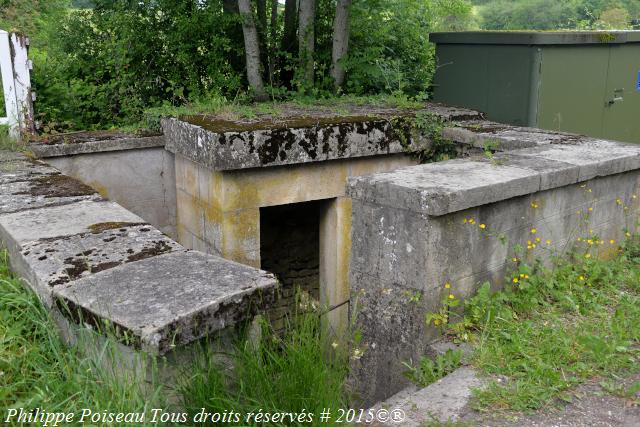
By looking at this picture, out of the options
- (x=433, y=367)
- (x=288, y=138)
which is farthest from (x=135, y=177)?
(x=433, y=367)

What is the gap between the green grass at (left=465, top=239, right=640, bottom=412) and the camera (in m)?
2.85

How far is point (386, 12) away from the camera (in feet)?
26.5

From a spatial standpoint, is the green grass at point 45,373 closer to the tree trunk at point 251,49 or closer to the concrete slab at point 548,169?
the concrete slab at point 548,169

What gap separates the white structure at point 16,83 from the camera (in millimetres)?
5133

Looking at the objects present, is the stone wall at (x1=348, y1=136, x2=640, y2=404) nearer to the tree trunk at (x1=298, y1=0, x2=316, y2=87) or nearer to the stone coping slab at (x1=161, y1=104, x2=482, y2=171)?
the stone coping slab at (x1=161, y1=104, x2=482, y2=171)

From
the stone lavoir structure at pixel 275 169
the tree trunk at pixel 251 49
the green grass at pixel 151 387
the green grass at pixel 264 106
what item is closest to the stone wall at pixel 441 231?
the green grass at pixel 151 387

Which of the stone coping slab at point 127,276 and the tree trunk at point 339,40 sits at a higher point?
the tree trunk at point 339,40

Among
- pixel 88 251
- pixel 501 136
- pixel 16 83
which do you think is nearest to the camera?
pixel 88 251

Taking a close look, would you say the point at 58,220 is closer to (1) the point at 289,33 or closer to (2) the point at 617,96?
(1) the point at 289,33

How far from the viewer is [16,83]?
5266 mm

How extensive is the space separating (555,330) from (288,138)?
96.9 inches

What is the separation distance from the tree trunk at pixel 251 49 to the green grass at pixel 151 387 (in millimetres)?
4364

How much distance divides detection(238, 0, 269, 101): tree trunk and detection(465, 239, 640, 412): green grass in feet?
12.9

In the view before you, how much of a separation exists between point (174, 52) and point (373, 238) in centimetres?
424
